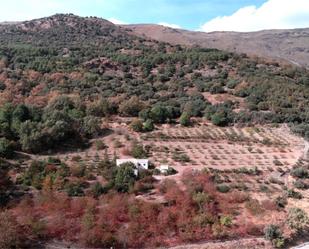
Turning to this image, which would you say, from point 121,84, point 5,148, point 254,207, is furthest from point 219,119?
point 5,148

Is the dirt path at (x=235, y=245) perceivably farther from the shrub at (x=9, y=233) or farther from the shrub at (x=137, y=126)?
the shrub at (x=137, y=126)

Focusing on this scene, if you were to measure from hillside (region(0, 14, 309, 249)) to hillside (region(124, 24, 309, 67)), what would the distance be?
37.2 m

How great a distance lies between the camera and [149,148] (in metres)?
45.5

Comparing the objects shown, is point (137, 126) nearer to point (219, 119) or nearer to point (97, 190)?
point (219, 119)

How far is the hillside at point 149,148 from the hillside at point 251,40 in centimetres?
3715

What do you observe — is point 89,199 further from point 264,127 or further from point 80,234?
point 264,127

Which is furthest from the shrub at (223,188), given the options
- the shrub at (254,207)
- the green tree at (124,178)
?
the green tree at (124,178)

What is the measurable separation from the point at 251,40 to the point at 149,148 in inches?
4668

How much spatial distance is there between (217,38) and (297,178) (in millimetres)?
115299

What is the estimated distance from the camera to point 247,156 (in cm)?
4444

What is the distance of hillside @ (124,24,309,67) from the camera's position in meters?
125

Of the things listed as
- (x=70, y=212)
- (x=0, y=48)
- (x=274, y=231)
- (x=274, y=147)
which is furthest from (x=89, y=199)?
(x=0, y=48)

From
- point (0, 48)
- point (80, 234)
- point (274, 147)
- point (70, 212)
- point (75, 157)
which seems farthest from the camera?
point (0, 48)

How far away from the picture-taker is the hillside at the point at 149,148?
29.5 m
